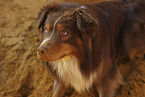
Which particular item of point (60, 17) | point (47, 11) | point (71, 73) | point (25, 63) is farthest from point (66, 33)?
point (25, 63)

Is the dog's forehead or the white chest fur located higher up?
the dog's forehead

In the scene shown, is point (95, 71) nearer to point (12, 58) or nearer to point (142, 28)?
point (142, 28)

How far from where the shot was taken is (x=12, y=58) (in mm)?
3230

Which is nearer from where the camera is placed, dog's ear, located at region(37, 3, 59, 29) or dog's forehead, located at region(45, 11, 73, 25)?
dog's forehead, located at region(45, 11, 73, 25)

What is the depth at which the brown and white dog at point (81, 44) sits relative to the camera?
1746mm

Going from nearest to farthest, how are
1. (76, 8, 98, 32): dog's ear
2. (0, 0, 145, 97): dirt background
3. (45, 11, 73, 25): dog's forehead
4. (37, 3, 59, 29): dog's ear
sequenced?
(76, 8, 98, 32): dog's ear, (45, 11, 73, 25): dog's forehead, (37, 3, 59, 29): dog's ear, (0, 0, 145, 97): dirt background

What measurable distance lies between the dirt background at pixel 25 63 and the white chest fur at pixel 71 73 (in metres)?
0.47

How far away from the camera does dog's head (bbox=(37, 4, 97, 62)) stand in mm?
1696

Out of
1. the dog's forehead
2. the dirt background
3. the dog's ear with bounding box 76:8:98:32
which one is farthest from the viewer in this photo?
the dirt background

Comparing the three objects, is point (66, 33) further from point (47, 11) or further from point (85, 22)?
point (47, 11)

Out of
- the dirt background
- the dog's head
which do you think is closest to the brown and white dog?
the dog's head

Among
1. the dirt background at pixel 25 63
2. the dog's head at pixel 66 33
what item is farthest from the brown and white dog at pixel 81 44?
the dirt background at pixel 25 63

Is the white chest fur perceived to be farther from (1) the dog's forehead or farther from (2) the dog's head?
(1) the dog's forehead

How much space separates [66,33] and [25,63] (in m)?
1.76
